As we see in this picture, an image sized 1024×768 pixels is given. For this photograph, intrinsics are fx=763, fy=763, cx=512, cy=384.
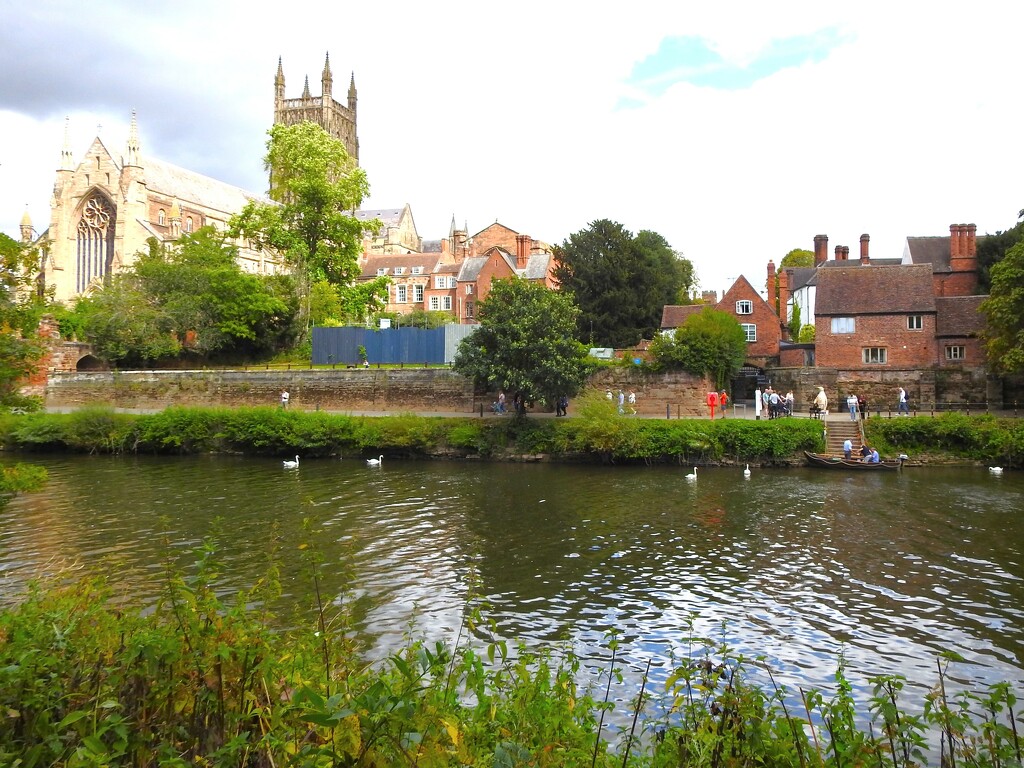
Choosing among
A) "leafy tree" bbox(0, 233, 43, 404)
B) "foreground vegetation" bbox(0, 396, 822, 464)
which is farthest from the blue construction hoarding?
"leafy tree" bbox(0, 233, 43, 404)

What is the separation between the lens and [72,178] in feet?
233

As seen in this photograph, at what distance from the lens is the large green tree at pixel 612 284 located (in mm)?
51219

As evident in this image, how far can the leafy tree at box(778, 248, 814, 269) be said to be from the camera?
94.3m

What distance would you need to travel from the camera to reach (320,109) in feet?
332

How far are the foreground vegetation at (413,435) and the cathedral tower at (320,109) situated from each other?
71.9 metres

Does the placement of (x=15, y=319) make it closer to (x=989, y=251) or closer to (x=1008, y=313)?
(x=1008, y=313)

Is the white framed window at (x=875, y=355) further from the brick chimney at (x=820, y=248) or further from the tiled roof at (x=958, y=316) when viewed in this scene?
the brick chimney at (x=820, y=248)

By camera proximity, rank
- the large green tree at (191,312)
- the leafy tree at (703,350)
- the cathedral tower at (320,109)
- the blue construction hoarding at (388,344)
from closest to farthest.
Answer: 1. the leafy tree at (703,350)
2. the blue construction hoarding at (388,344)
3. the large green tree at (191,312)
4. the cathedral tower at (320,109)

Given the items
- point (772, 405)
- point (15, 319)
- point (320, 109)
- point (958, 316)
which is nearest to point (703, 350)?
point (772, 405)

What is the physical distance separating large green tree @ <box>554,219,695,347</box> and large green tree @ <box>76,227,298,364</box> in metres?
18.9

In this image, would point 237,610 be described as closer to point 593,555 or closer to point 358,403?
point 593,555

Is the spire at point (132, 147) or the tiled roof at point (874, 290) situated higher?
the spire at point (132, 147)

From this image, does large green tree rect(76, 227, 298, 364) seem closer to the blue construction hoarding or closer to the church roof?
the blue construction hoarding

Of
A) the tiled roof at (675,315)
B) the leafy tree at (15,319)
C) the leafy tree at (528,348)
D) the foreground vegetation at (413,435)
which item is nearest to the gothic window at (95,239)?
the foreground vegetation at (413,435)
